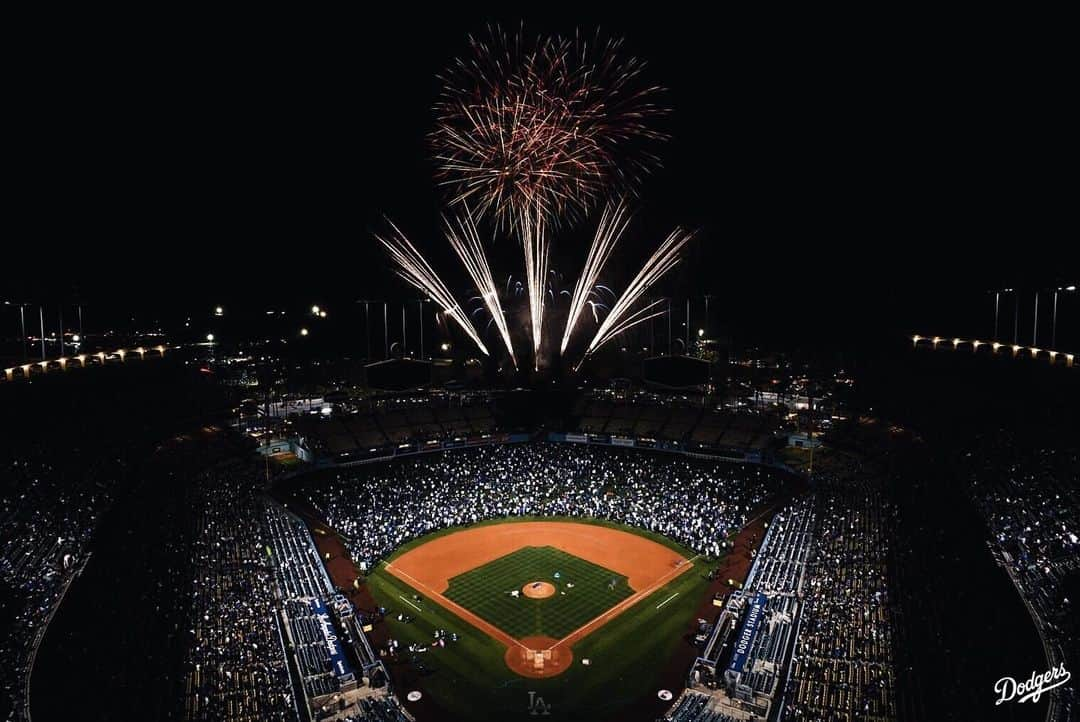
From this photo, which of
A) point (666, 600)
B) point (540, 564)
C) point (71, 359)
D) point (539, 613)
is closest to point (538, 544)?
point (540, 564)

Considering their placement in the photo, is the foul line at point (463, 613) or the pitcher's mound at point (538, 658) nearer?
the pitcher's mound at point (538, 658)

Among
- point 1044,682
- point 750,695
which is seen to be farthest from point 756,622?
point 1044,682

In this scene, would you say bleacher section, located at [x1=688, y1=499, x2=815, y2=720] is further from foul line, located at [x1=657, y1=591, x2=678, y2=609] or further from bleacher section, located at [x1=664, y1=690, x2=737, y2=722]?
foul line, located at [x1=657, y1=591, x2=678, y2=609]

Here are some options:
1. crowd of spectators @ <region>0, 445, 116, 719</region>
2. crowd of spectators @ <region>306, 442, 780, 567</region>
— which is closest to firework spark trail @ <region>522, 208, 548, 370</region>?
crowd of spectators @ <region>306, 442, 780, 567</region>

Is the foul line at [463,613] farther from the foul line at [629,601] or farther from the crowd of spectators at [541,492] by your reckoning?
the crowd of spectators at [541,492]

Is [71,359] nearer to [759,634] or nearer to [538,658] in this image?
[538,658]

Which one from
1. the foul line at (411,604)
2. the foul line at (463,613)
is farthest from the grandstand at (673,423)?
the foul line at (411,604)
